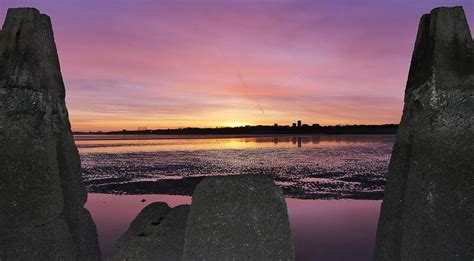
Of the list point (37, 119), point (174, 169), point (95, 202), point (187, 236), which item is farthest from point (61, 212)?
point (174, 169)

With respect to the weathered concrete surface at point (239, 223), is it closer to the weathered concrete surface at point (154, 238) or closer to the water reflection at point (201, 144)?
the weathered concrete surface at point (154, 238)

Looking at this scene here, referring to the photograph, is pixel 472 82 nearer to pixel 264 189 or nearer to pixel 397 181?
pixel 397 181

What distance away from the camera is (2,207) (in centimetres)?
489

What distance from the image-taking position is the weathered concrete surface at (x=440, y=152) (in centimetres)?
448

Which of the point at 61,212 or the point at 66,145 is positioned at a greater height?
the point at 66,145

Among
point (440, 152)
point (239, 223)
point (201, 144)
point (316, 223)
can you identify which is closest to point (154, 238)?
point (239, 223)

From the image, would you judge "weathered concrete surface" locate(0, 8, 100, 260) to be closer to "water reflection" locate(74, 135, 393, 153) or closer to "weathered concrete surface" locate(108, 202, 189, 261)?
"weathered concrete surface" locate(108, 202, 189, 261)

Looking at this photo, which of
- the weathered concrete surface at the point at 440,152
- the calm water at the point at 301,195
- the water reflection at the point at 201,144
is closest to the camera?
the weathered concrete surface at the point at 440,152

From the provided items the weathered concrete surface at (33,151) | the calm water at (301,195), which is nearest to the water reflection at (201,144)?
the calm water at (301,195)

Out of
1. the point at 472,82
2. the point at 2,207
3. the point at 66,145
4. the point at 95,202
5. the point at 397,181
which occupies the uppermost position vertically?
the point at 472,82

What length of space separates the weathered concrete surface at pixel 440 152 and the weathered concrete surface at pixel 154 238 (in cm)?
273

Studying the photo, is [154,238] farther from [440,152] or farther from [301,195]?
[301,195]

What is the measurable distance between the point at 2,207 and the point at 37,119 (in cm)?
111

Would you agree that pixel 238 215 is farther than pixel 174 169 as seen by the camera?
No
